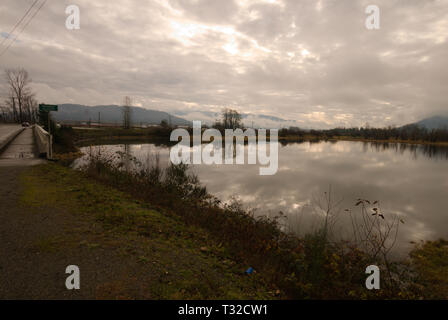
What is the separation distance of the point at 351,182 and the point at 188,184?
47.6 feet

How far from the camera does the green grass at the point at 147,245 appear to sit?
142 inches

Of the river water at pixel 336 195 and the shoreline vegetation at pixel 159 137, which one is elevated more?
the shoreline vegetation at pixel 159 137

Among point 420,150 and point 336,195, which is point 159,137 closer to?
point 336,195

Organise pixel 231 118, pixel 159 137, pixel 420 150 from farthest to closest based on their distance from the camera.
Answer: pixel 231 118
pixel 159 137
pixel 420 150

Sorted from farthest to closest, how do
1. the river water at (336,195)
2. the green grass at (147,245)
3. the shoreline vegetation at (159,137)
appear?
the shoreline vegetation at (159,137)
the river water at (336,195)
the green grass at (147,245)

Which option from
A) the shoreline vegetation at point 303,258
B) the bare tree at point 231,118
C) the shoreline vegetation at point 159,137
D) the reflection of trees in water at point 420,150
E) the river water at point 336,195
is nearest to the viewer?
the shoreline vegetation at point 303,258

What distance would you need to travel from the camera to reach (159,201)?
933cm

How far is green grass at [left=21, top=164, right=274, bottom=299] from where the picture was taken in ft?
11.9

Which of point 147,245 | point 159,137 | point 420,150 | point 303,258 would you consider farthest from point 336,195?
point 420,150

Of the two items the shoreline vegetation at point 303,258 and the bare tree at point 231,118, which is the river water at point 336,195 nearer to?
the shoreline vegetation at point 303,258

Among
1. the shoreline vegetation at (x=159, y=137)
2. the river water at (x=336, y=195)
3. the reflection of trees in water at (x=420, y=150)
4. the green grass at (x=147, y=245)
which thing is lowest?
the river water at (x=336, y=195)

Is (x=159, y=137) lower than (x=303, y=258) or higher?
higher

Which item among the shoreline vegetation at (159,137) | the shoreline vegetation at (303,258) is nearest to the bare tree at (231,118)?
the shoreline vegetation at (159,137)

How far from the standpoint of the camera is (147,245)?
4902mm
